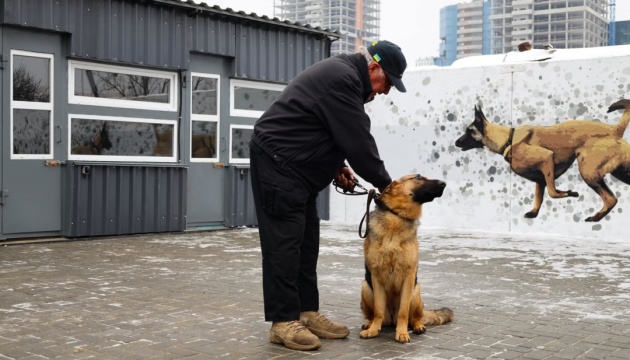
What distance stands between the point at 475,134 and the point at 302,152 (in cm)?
952

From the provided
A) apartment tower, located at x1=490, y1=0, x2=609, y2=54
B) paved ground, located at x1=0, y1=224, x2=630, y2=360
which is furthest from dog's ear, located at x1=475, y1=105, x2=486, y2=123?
apartment tower, located at x1=490, y1=0, x2=609, y2=54

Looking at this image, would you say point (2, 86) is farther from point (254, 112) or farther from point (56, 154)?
point (254, 112)

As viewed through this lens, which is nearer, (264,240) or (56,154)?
(264,240)

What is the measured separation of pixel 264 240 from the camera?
5164 millimetres

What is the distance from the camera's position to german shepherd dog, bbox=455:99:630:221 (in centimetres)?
1251

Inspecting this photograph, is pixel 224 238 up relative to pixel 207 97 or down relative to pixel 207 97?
down

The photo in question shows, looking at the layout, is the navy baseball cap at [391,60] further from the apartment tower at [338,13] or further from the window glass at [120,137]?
the apartment tower at [338,13]

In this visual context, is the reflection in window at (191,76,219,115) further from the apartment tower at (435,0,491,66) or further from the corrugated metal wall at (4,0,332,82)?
the apartment tower at (435,0,491,66)

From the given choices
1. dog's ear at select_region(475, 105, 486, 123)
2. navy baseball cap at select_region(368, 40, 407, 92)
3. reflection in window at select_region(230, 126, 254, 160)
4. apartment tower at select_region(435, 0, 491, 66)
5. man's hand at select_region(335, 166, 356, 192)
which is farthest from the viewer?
apartment tower at select_region(435, 0, 491, 66)

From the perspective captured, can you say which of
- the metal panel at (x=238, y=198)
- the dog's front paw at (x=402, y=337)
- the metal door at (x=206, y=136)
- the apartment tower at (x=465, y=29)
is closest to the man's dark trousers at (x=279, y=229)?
the dog's front paw at (x=402, y=337)

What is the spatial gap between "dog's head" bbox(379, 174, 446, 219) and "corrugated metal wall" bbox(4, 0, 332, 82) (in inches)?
293

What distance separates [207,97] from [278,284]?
8983 millimetres

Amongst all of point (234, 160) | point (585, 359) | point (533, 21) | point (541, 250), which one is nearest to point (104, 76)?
point (234, 160)

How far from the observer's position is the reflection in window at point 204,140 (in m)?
13.5
